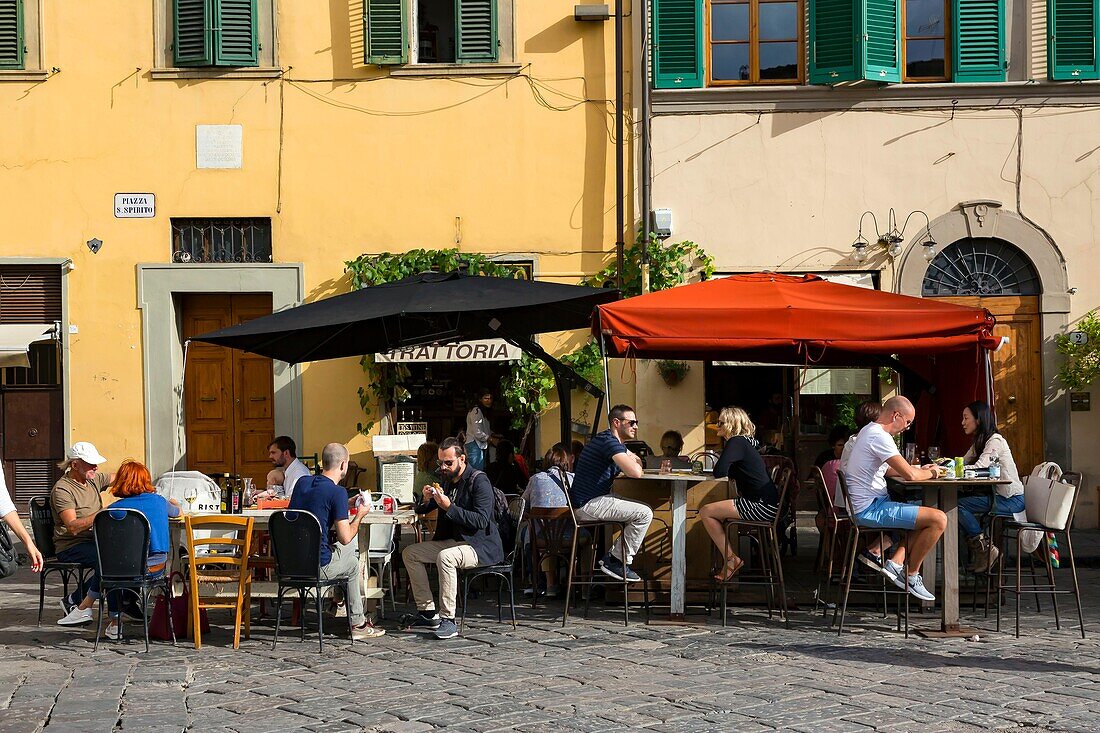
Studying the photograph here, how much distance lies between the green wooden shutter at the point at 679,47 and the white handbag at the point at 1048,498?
6.75 m

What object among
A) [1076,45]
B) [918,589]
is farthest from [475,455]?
[1076,45]

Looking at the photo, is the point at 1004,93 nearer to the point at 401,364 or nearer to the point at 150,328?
the point at 401,364

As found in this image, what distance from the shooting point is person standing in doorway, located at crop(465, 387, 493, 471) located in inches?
511

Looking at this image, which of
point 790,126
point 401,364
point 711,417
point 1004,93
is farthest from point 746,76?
point 401,364

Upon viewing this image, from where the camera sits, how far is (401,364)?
46.1ft

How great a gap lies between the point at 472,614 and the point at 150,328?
672cm

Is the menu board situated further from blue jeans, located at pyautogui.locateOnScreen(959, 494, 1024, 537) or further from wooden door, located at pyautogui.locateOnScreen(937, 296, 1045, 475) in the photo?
wooden door, located at pyautogui.locateOnScreen(937, 296, 1045, 475)

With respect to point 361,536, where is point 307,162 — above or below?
above

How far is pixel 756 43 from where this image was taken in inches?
555

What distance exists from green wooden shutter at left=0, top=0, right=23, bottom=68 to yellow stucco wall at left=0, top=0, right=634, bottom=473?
22 centimetres

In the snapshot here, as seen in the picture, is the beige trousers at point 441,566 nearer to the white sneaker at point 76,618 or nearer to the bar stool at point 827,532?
the white sneaker at point 76,618

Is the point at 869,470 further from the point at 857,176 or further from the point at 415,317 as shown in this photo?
→ the point at 857,176

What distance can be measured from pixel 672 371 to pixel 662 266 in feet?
3.62

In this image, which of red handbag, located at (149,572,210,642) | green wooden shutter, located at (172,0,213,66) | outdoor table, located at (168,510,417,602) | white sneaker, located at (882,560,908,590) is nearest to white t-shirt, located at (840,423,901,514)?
white sneaker, located at (882,560,908,590)
